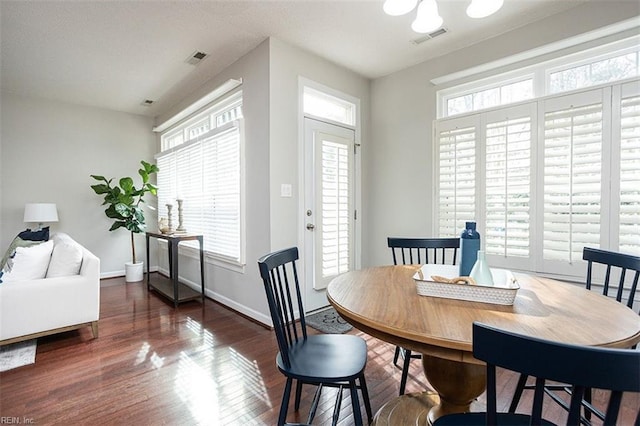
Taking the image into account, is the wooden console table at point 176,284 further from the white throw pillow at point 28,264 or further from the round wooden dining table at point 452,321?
the round wooden dining table at point 452,321

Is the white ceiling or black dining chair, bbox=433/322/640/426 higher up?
the white ceiling

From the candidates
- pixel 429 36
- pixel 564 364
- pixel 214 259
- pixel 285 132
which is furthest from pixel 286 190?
pixel 564 364

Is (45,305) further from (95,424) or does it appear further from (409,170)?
(409,170)

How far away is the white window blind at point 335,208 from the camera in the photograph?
341 cm

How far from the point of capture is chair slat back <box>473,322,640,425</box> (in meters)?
0.59

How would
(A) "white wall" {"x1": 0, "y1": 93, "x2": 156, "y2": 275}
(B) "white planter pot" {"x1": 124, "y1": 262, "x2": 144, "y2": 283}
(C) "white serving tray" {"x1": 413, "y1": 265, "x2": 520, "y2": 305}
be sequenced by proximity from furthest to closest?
(B) "white planter pot" {"x1": 124, "y1": 262, "x2": 144, "y2": 283}
(A) "white wall" {"x1": 0, "y1": 93, "x2": 156, "y2": 275}
(C) "white serving tray" {"x1": 413, "y1": 265, "x2": 520, "y2": 305}

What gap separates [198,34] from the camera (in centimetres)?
290

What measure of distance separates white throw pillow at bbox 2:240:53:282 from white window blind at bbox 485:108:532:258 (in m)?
4.05

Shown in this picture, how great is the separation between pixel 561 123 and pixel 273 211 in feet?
8.57

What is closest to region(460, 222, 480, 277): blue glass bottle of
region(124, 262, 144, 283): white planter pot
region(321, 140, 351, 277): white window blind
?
region(321, 140, 351, 277): white window blind

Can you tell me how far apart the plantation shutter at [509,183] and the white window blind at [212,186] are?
2544mm

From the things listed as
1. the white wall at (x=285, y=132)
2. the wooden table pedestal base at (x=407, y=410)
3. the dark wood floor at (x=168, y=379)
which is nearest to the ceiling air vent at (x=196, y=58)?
the white wall at (x=285, y=132)

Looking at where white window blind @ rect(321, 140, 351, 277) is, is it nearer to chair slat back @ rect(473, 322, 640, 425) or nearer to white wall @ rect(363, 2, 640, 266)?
white wall @ rect(363, 2, 640, 266)

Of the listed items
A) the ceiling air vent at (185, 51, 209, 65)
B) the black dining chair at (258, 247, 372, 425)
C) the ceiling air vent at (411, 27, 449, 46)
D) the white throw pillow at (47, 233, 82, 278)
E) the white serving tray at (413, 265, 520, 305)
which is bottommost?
the black dining chair at (258, 247, 372, 425)
